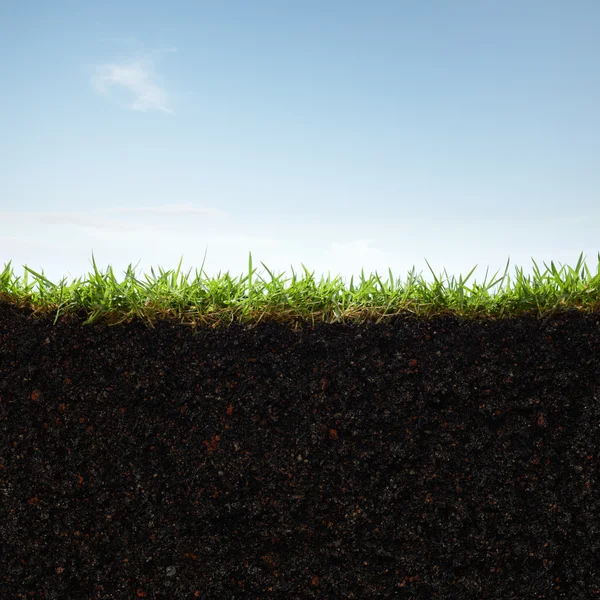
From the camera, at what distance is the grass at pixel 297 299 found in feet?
14.0

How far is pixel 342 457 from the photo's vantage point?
162 inches

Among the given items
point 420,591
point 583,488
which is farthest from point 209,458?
point 583,488

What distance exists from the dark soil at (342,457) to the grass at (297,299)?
0.11m

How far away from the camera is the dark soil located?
13.5 feet

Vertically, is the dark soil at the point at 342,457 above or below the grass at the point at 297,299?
below

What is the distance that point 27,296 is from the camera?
4.65 meters

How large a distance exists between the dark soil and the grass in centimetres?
11

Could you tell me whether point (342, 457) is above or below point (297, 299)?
below

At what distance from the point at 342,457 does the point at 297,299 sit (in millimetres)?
1151

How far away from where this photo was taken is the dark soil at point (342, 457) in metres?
4.12

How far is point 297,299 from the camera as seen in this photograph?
14.1 ft

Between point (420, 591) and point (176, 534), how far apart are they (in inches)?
69.8

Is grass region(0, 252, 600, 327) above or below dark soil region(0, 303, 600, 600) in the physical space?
above

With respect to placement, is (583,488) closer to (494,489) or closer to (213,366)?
(494,489)
